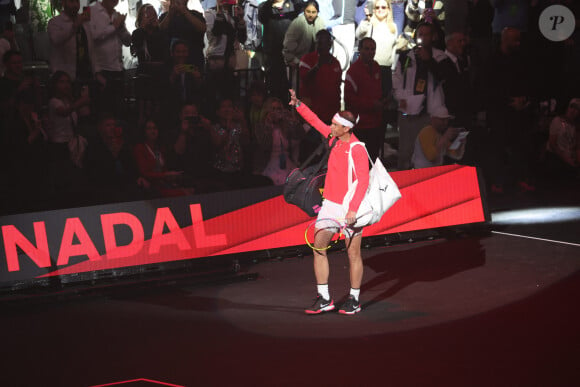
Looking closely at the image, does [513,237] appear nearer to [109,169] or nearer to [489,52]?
[489,52]

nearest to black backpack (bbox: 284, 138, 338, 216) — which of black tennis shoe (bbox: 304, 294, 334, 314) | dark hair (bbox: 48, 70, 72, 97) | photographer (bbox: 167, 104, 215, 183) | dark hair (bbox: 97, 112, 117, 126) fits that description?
black tennis shoe (bbox: 304, 294, 334, 314)

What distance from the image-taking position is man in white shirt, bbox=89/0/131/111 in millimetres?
11414

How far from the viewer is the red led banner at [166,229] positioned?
912 cm

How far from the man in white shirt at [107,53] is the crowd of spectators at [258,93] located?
0.06 feet

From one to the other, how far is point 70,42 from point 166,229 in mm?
3265

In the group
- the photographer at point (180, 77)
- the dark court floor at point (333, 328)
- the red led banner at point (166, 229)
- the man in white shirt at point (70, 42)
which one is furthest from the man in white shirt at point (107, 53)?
the dark court floor at point (333, 328)

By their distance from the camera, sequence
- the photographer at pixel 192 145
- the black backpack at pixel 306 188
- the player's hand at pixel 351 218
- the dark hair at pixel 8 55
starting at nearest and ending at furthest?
1. the player's hand at pixel 351 218
2. the black backpack at pixel 306 188
3. the dark hair at pixel 8 55
4. the photographer at pixel 192 145

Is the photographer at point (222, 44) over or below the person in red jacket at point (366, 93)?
over

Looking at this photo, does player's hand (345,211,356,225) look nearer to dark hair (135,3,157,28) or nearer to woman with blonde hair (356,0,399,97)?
dark hair (135,3,157,28)

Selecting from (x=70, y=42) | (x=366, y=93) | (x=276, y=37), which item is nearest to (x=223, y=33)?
(x=276, y=37)

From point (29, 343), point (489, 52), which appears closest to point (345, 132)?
point (29, 343)

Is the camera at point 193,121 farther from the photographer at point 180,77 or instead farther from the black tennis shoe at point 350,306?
the black tennis shoe at point 350,306

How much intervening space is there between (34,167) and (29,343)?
377 cm

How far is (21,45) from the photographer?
1142 centimetres
